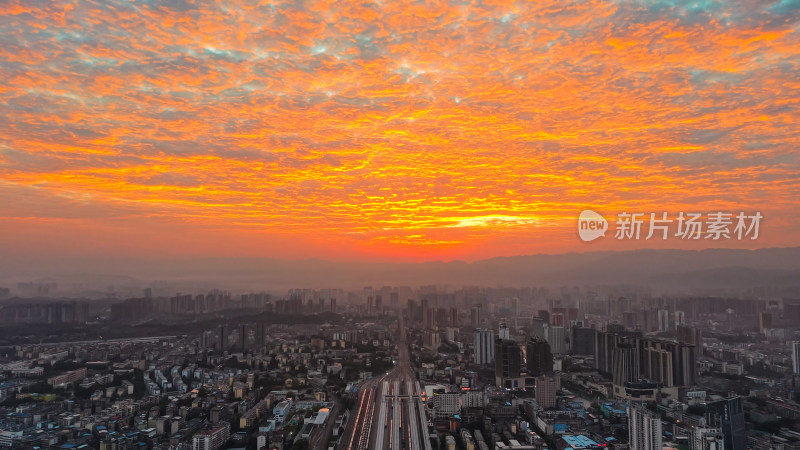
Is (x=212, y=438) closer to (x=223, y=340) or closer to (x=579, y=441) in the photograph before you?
(x=579, y=441)

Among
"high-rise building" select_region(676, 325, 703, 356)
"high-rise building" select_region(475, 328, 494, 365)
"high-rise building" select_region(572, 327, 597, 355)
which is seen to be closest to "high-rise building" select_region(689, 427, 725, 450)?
"high-rise building" select_region(475, 328, 494, 365)

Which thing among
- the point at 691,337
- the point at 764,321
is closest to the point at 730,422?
the point at 691,337

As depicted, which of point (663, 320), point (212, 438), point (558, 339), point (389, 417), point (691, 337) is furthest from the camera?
point (663, 320)

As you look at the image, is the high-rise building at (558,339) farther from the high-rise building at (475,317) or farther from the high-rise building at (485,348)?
the high-rise building at (475,317)

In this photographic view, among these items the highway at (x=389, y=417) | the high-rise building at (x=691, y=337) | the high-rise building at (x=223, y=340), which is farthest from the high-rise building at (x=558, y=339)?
the high-rise building at (x=223, y=340)

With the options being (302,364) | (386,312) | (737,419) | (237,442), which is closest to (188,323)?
(302,364)

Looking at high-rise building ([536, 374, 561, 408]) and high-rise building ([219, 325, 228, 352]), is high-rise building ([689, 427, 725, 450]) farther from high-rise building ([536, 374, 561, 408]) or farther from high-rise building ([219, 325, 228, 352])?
high-rise building ([219, 325, 228, 352])
